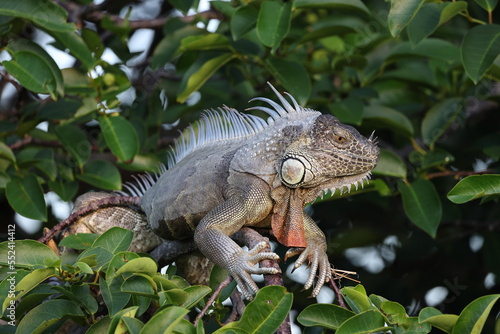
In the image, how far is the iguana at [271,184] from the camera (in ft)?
12.5

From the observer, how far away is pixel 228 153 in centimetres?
416

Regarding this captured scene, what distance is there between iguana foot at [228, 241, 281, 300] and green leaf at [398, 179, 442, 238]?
7.30 ft

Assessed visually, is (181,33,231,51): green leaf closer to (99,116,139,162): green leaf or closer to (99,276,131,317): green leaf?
(99,116,139,162): green leaf

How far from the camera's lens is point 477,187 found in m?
3.53

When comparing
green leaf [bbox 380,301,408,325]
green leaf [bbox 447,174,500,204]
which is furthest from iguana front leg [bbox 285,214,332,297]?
green leaf [bbox 447,174,500,204]

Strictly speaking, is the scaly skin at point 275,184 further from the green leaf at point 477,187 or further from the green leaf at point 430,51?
the green leaf at point 430,51

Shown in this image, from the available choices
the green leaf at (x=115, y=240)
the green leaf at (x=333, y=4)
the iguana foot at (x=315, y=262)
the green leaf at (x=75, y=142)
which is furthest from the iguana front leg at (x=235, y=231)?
the green leaf at (x=75, y=142)

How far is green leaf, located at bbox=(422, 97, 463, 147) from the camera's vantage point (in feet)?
20.1

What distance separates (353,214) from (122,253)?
4236 mm

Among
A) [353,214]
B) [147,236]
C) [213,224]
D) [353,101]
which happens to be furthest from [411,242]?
[213,224]

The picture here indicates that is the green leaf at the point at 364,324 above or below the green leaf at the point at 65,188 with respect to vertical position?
above

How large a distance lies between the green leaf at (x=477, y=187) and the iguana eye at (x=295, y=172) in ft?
2.36

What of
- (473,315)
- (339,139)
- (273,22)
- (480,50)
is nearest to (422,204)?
(480,50)

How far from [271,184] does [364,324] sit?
108 cm
